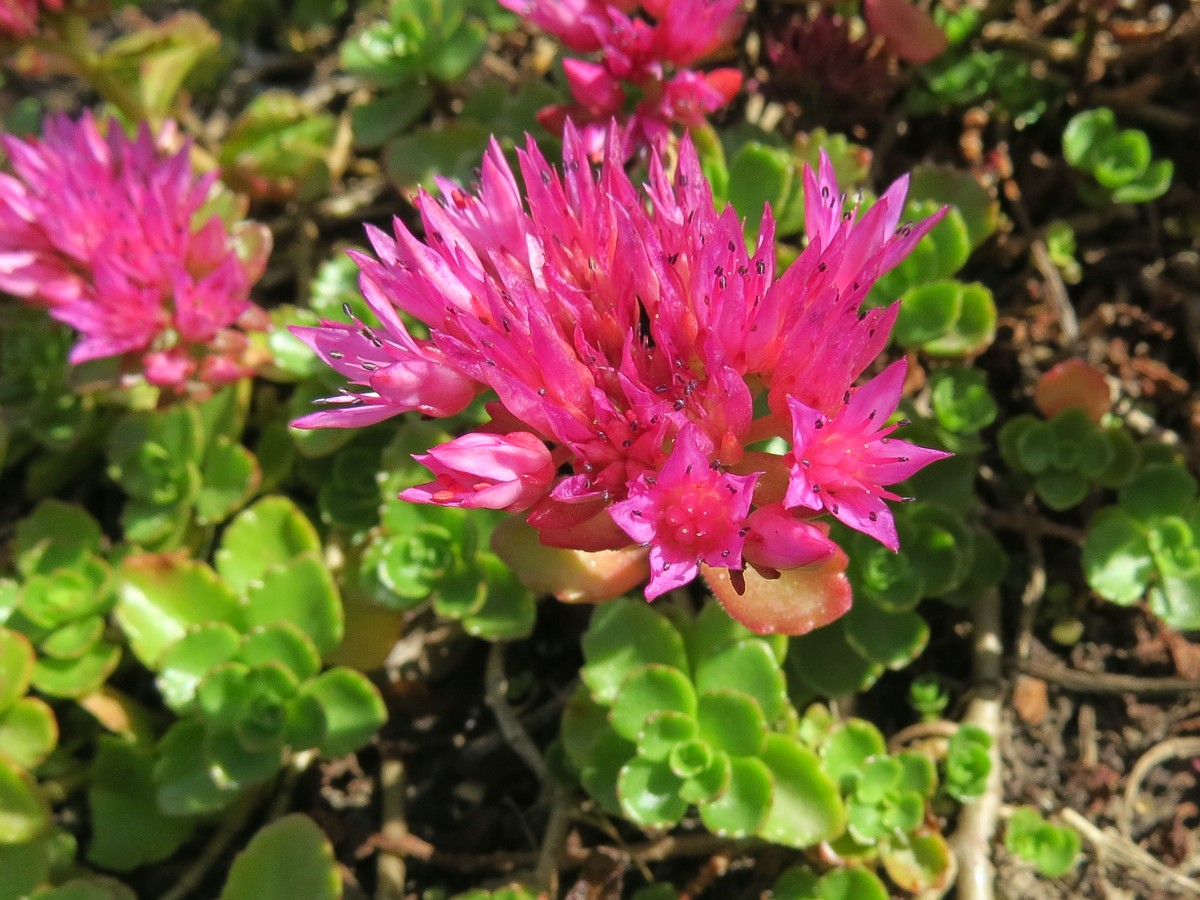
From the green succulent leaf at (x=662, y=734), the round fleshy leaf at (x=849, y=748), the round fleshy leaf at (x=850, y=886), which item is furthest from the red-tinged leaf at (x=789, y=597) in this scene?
the round fleshy leaf at (x=850, y=886)

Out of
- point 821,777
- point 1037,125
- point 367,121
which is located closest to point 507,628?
point 821,777

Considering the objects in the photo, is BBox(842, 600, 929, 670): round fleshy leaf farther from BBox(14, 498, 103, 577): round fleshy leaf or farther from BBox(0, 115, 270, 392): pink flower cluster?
BBox(14, 498, 103, 577): round fleshy leaf

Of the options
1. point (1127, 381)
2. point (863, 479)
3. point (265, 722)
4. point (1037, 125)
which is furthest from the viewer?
point (1037, 125)

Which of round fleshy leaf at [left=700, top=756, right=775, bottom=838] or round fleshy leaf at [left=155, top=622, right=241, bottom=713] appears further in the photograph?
round fleshy leaf at [left=155, top=622, right=241, bottom=713]

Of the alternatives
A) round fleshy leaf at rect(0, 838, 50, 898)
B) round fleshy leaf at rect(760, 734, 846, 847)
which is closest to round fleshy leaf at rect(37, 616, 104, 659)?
round fleshy leaf at rect(0, 838, 50, 898)

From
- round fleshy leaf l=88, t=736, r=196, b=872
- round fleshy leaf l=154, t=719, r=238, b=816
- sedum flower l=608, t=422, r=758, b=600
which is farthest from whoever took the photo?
round fleshy leaf l=88, t=736, r=196, b=872

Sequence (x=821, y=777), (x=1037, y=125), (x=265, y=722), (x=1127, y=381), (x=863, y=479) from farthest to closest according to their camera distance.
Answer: (x=1037, y=125), (x=1127, y=381), (x=265, y=722), (x=821, y=777), (x=863, y=479)

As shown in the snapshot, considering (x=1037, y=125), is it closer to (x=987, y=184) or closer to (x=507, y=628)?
(x=987, y=184)
